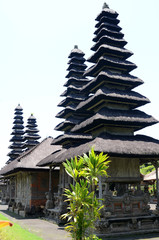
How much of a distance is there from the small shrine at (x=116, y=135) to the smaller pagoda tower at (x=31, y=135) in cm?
2258

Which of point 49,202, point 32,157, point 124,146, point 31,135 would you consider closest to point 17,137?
point 31,135

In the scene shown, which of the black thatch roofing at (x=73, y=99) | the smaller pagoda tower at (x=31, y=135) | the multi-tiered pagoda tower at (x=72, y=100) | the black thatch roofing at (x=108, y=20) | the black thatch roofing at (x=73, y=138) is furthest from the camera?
the smaller pagoda tower at (x=31, y=135)

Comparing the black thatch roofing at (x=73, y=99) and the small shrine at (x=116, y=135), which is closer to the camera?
the small shrine at (x=116, y=135)

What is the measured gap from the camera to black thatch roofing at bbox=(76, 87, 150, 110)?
17750 millimetres

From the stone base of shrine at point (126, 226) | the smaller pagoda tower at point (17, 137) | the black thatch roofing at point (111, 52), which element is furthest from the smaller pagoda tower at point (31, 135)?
the stone base of shrine at point (126, 226)

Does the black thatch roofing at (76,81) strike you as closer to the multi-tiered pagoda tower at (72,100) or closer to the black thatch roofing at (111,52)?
the multi-tiered pagoda tower at (72,100)

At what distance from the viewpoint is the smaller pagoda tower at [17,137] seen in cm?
4948

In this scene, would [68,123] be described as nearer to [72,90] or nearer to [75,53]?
[72,90]

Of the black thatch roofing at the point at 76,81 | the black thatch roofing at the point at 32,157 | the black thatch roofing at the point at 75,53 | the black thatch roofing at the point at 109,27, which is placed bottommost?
the black thatch roofing at the point at 32,157

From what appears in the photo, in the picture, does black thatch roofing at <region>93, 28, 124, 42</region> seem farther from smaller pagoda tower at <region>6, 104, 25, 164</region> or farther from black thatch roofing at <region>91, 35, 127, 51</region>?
smaller pagoda tower at <region>6, 104, 25, 164</region>

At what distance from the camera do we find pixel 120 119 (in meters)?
16.8

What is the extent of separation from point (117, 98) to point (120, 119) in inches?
78.2

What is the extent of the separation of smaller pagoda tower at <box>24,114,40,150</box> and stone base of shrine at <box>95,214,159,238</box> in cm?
3237

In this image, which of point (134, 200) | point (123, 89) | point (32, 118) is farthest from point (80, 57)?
point (32, 118)
